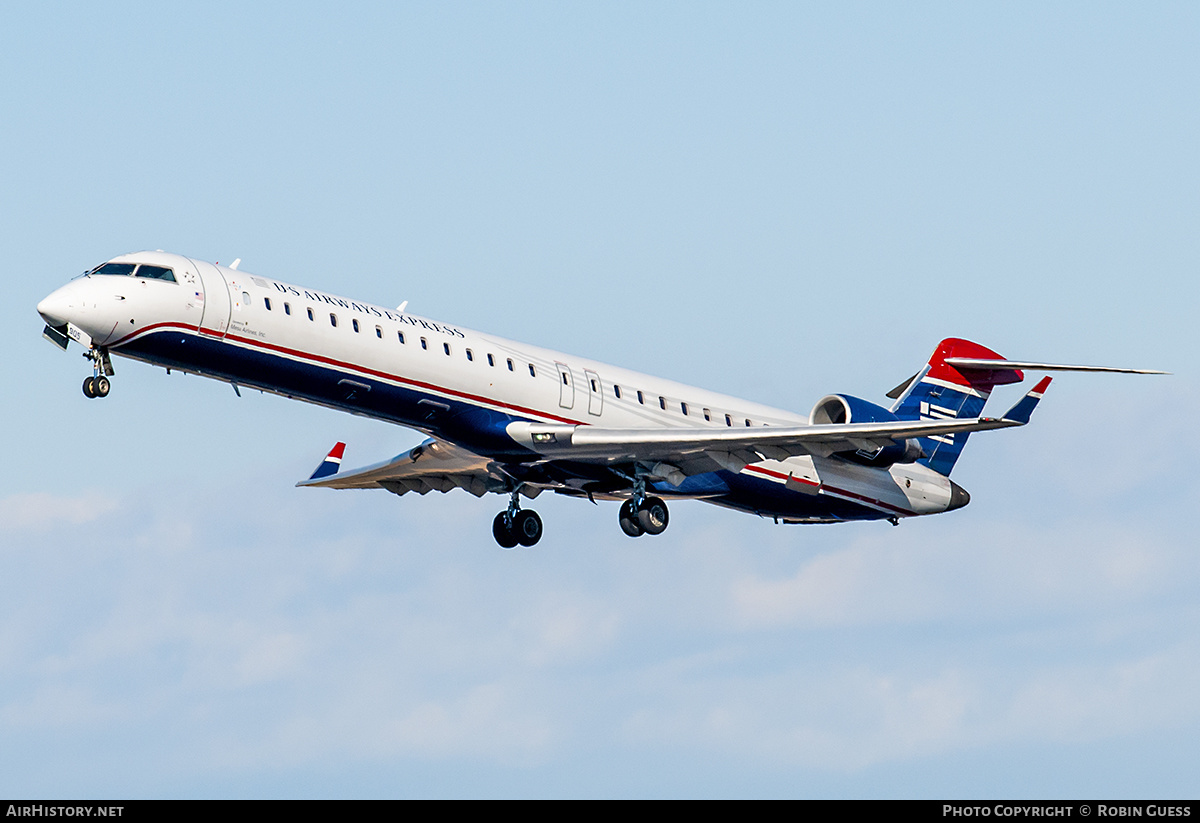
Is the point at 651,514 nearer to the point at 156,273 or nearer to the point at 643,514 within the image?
the point at 643,514

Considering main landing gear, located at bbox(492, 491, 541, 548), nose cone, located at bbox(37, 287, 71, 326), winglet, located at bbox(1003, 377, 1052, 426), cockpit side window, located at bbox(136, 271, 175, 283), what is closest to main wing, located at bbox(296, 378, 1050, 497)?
winglet, located at bbox(1003, 377, 1052, 426)

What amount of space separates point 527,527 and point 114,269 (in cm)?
958

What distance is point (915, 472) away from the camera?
3306cm

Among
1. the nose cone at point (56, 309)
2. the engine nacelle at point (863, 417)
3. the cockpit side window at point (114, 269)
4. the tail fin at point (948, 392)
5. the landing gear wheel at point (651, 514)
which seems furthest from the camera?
the tail fin at point (948, 392)

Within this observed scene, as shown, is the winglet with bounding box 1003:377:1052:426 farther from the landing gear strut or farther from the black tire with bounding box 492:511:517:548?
the black tire with bounding box 492:511:517:548

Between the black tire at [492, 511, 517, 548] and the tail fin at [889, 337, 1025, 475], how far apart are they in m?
8.14

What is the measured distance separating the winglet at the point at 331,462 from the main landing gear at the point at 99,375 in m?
9.60

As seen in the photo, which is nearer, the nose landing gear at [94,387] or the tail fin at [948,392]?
the nose landing gear at [94,387]

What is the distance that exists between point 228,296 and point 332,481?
9036mm

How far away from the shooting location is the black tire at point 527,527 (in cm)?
3117

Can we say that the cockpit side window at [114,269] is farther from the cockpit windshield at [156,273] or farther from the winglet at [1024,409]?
the winglet at [1024,409]

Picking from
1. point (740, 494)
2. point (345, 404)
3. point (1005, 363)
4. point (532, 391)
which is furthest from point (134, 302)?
point (1005, 363)

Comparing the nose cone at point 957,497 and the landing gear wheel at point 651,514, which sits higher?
the nose cone at point 957,497

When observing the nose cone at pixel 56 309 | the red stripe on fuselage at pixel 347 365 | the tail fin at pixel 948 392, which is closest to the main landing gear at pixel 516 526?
the red stripe on fuselage at pixel 347 365
